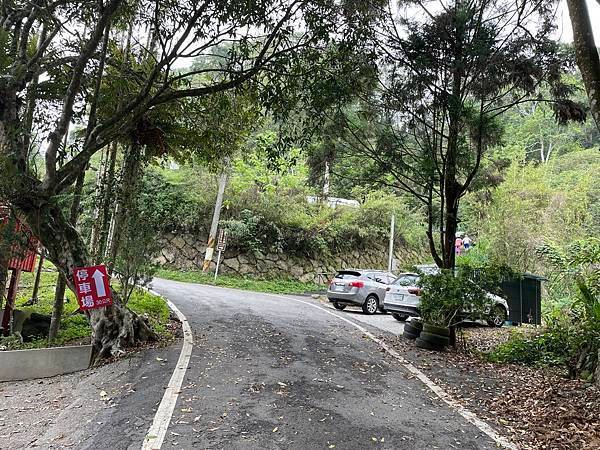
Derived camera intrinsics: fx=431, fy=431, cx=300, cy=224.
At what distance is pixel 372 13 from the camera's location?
27.3ft

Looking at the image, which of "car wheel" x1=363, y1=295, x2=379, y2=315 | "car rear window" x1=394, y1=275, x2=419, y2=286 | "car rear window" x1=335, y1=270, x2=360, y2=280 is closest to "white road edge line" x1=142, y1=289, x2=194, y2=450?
"car rear window" x1=394, y1=275, x2=419, y2=286

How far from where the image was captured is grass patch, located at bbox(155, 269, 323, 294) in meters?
20.1

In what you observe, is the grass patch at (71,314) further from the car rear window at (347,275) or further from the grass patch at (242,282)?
the grass patch at (242,282)

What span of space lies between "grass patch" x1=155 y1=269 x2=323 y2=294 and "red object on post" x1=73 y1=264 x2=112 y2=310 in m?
13.0

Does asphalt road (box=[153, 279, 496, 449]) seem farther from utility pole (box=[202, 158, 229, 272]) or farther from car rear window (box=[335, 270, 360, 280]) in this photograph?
utility pole (box=[202, 158, 229, 272])

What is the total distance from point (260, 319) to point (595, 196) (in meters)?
18.2

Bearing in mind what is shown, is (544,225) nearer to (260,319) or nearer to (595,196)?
(595,196)

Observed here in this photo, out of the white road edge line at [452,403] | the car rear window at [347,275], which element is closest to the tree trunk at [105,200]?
the white road edge line at [452,403]

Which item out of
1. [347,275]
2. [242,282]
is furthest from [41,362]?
[242,282]

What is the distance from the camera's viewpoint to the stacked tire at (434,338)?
8320 mm

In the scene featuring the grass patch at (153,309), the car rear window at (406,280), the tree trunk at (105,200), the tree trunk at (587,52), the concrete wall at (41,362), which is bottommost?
the concrete wall at (41,362)

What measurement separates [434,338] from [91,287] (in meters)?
6.18

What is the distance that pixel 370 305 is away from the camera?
14656 mm

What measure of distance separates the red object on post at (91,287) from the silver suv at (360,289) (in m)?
9.07
